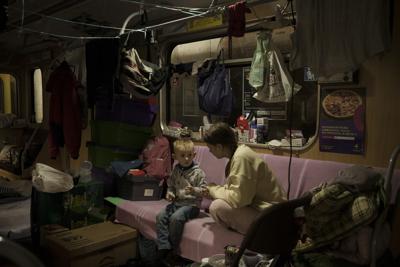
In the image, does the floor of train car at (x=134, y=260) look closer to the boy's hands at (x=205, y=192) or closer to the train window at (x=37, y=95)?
the boy's hands at (x=205, y=192)

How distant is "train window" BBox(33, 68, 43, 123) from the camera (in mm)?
6602

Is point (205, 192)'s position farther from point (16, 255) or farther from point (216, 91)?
point (16, 255)

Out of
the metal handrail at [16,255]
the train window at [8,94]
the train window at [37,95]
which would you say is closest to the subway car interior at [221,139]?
the metal handrail at [16,255]

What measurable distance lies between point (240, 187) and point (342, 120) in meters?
0.95

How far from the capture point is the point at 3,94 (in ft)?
22.8

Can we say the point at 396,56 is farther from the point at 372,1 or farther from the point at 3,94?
the point at 3,94

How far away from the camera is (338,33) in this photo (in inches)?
87.5

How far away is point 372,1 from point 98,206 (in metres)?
2.89

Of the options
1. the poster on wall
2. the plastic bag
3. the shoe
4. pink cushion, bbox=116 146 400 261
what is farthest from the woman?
the plastic bag

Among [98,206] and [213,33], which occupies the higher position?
[213,33]

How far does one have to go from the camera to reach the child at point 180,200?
2.85 metres

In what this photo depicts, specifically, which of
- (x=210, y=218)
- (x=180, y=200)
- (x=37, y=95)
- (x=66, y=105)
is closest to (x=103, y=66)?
(x=66, y=105)

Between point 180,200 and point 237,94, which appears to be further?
point 237,94

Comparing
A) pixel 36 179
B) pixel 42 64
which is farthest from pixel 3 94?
pixel 36 179
